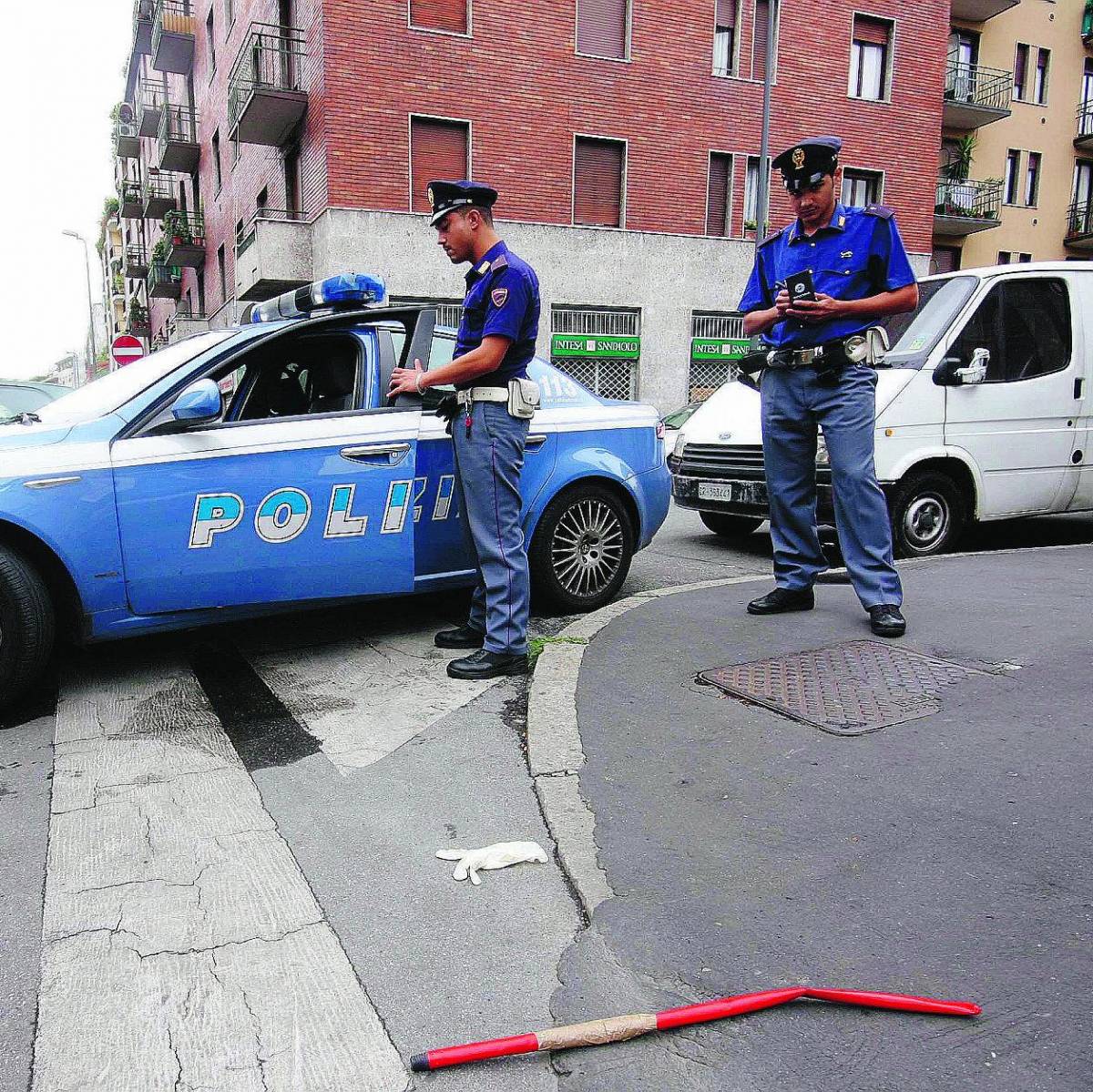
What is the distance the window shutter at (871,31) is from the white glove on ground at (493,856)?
2497cm

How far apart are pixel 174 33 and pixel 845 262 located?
3289 cm

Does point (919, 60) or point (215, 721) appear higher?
point (919, 60)

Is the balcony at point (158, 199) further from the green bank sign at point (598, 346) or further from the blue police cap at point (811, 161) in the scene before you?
the blue police cap at point (811, 161)

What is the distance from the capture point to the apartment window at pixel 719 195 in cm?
2147

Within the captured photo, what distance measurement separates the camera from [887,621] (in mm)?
4238

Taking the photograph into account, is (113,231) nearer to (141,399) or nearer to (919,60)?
(919,60)

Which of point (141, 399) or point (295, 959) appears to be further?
point (141, 399)

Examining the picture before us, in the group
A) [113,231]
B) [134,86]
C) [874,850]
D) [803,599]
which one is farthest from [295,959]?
[113,231]

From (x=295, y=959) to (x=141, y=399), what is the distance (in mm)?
2625

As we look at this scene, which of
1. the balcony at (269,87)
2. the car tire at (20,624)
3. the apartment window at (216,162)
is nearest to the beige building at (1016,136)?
the balcony at (269,87)

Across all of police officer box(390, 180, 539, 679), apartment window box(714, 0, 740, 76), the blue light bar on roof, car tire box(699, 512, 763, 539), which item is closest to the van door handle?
police officer box(390, 180, 539, 679)

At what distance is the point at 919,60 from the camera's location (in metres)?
23.2

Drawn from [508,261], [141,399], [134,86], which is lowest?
[141,399]

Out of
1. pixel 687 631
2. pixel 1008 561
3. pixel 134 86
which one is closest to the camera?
pixel 687 631
